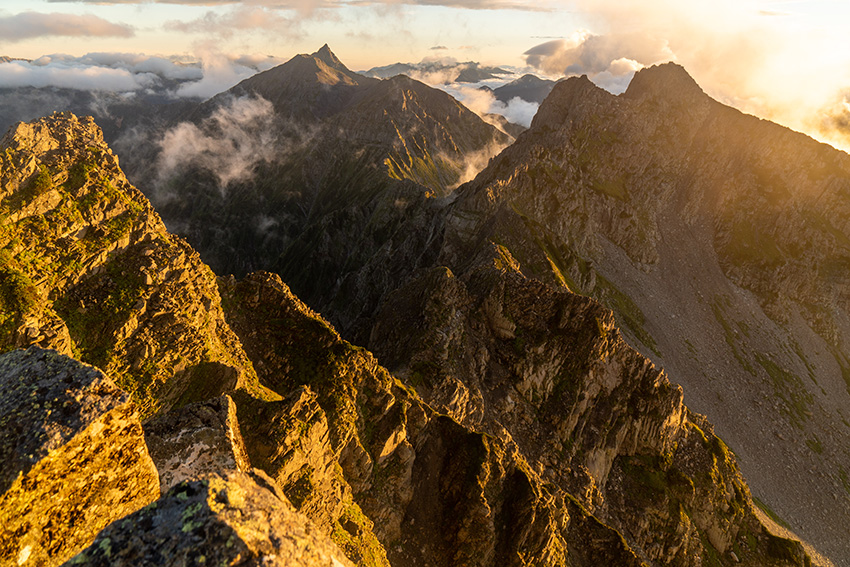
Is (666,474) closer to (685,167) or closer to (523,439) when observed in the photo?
(523,439)

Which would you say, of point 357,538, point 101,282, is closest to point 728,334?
point 357,538

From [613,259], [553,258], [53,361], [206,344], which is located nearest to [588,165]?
[613,259]

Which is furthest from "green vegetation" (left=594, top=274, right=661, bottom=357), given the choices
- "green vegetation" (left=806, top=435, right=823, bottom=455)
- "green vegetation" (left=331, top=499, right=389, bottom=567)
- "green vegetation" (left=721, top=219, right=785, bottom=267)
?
"green vegetation" (left=331, top=499, right=389, bottom=567)

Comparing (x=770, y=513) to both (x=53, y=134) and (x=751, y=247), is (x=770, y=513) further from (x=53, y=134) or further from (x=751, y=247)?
(x=53, y=134)

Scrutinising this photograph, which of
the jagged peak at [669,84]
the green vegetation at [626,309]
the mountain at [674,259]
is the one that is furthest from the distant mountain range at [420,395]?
the jagged peak at [669,84]

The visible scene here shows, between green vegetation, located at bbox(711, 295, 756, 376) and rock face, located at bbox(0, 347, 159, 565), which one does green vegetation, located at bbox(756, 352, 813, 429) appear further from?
rock face, located at bbox(0, 347, 159, 565)

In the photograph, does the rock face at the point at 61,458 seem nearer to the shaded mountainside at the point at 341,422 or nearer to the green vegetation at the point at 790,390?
the shaded mountainside at the point at 341,422

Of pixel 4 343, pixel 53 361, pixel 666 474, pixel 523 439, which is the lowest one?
pixel 666 474
